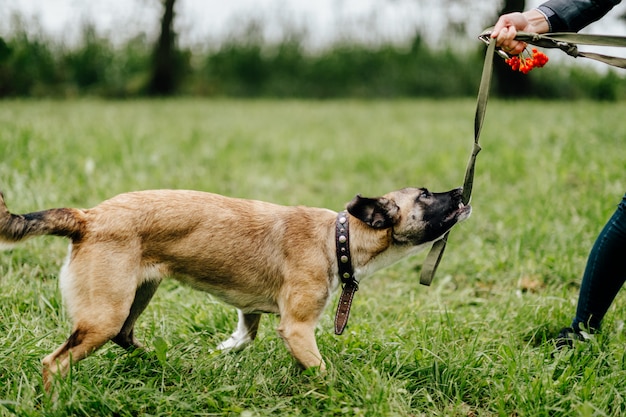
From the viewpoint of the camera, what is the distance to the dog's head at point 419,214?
138 inches

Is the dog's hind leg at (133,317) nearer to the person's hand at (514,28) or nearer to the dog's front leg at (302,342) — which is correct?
the dog's front leg at (302,342)

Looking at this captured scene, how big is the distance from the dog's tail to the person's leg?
8.88ft

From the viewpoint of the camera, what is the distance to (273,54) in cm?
1817

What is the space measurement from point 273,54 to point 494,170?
1174 cm

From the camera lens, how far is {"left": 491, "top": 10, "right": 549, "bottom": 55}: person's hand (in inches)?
127

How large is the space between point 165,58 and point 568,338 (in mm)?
15123

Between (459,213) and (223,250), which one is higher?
(459,213)

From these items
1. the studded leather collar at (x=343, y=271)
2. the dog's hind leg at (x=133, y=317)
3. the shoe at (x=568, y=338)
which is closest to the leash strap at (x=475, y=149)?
the studded leather collar at (x=343, y=271)

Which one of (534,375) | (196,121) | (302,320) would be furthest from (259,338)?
(196,121)

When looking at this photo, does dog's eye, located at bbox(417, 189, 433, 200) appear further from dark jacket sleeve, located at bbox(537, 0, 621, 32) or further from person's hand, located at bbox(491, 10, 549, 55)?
dark jacket sleeve, located at bbox(537, 0, 621, 32)

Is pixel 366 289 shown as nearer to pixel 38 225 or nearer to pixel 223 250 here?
pixel 223 250

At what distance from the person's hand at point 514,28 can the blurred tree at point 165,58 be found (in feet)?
48.3

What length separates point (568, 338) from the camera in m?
3.65

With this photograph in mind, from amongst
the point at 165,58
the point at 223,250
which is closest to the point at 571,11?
the point at 223,250
